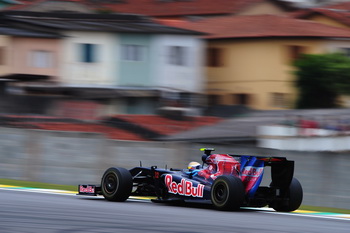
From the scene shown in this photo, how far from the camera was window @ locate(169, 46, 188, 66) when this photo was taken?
144 ft

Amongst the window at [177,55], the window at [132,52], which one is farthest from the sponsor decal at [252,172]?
the window at [177,55]

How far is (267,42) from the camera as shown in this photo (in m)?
44.8

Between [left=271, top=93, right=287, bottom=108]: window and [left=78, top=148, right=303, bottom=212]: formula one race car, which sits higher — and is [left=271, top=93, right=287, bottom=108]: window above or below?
above

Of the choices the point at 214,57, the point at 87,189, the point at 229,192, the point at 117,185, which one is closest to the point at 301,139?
the point at 87,189

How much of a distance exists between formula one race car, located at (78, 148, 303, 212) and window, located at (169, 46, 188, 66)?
30422mm

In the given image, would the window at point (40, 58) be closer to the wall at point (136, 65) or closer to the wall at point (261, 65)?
the wall at point (136, 65)

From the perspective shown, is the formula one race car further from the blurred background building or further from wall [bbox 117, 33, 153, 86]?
wall [bbox 117, 33, 153, 86]

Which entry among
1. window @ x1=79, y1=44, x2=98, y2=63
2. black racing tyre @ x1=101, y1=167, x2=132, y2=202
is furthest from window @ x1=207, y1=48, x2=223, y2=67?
black racing tyre @ x1=101, y1=167, x2=132, y2=202

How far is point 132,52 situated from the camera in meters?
43.5

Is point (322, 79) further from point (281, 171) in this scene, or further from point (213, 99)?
A: point (281, 171)

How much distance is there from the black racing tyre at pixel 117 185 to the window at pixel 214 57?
33.6m

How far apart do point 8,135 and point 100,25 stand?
19.6 m

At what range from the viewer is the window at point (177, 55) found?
4403 cm

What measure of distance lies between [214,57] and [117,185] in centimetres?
3427
